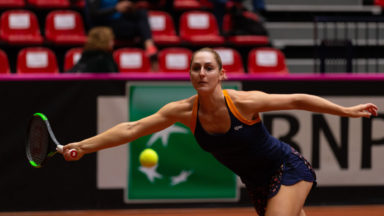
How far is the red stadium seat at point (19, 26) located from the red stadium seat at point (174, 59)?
1.77 m

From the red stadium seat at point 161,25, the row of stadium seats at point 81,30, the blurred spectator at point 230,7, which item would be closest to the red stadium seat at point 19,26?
the row of stadium seats at point 81,30

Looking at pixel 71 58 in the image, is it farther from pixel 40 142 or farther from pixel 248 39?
pixel 40 142

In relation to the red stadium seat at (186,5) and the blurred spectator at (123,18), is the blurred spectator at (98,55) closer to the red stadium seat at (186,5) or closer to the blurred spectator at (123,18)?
the blurred spectator at (123,18)

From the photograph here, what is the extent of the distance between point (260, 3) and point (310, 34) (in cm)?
120

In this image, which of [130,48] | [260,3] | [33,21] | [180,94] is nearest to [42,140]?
[180,94]

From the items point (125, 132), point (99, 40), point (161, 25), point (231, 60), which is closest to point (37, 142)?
point (125, 132)

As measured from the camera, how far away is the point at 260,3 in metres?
10.6

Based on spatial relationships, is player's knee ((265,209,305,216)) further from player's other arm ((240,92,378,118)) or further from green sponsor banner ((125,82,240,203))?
green sponsor banner ((125,82,240,203))

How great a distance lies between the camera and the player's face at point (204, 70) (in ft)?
13.7

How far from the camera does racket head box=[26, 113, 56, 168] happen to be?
14.0ft

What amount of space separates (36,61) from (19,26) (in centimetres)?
95

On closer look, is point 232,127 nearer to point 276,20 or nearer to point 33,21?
point 33,21

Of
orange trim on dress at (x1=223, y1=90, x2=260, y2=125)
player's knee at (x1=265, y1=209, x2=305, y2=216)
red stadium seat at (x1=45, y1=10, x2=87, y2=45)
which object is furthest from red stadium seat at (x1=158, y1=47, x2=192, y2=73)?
player's knee at (x1=265, y1=209, x2=305, y2=216)

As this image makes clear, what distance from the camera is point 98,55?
745cm
